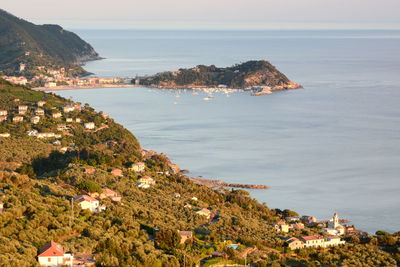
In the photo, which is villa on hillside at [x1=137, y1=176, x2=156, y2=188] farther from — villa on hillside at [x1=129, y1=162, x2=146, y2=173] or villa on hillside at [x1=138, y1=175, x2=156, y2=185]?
villa on hillside at [x1=129, y1=162, x2=146, y2=173]

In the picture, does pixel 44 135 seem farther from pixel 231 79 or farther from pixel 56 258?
pixel 231 79

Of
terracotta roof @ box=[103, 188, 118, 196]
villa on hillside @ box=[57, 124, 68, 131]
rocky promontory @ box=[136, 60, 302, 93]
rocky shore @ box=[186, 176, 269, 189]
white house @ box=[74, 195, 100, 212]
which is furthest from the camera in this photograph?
rocky promontory @ box=[136, 60, 302, 93]

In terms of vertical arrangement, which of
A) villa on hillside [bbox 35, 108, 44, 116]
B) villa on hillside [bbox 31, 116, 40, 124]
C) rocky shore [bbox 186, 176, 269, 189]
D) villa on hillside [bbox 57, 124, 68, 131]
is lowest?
rocky shore [bbox 186, 176, 269, 189]

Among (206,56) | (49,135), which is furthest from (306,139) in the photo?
(206,56)

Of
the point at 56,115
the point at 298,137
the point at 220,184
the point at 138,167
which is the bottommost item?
the point at 220,184

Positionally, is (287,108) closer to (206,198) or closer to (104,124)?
(104,124)

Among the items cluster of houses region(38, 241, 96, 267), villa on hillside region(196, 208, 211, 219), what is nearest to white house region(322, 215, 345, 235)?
villa on hillside region(196, 208, 211, 219)

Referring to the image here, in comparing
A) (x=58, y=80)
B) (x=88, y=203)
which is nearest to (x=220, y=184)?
(x=88, y=203)

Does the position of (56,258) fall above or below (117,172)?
above
